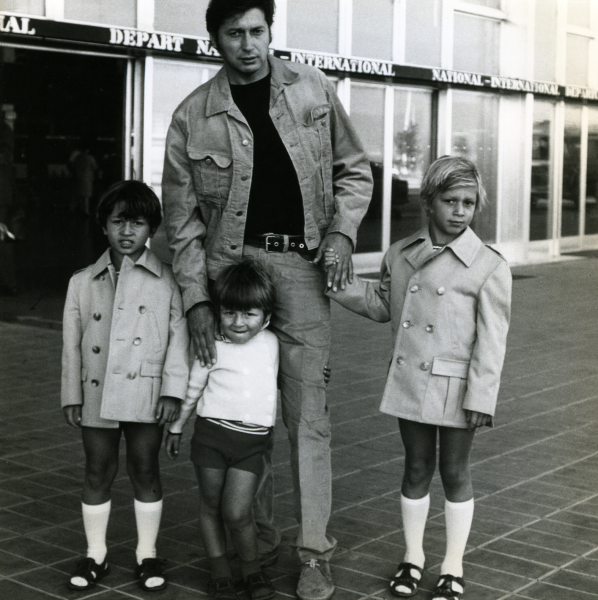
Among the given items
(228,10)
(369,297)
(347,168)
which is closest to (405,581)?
(369,297)

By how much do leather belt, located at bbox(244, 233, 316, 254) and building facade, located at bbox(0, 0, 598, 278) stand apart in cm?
833

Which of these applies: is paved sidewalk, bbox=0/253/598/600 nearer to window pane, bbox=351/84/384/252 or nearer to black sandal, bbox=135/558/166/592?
black sandal, bbox=135/558/166/592

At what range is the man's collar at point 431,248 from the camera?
3988 millimetres

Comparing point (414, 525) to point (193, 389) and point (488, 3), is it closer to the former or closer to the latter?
point (193, 389)

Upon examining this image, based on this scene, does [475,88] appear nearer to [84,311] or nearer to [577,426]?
[577,426]

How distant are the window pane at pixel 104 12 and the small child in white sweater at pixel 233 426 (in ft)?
29.3

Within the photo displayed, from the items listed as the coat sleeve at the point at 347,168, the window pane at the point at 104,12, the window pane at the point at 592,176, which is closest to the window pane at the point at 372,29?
the window pane at the point at 104,12

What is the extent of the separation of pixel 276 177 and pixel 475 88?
14.4 m

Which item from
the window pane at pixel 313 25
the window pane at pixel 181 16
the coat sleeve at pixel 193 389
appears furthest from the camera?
the window pane at pixel 313 25

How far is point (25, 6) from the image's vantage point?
460 inches

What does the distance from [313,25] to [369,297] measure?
11582 mm

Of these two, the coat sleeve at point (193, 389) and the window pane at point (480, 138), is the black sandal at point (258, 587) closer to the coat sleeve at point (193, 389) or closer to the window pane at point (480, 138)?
the coat sleeve at point (193, 389)

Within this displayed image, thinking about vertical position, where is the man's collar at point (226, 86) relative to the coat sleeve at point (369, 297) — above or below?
above

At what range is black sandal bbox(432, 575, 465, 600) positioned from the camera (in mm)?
3918
